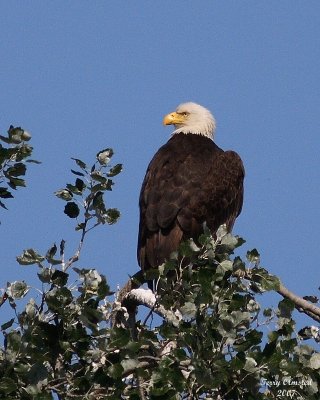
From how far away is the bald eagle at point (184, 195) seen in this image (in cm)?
941

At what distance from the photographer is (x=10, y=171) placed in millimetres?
5961

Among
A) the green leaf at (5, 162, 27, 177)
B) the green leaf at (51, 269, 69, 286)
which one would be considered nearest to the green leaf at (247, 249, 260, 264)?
the green leaf at (51, 269, 69, 286)

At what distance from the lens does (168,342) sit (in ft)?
18.2

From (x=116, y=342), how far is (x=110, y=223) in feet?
2.82

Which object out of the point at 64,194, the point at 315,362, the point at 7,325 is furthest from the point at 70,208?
the point at 315,362

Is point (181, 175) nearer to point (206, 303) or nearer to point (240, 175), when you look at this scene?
point (240, 175)

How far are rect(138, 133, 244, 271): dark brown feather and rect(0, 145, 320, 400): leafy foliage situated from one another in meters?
3.69

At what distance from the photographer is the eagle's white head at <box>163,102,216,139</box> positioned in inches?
450

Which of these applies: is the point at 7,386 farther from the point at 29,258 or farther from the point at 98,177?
the point at 98,177

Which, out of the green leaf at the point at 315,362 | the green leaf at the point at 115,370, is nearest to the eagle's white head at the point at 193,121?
the green leaf at the point at 315,362

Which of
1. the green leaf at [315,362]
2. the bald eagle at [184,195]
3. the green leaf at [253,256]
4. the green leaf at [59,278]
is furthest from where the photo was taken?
the bald eagle at [184,195]

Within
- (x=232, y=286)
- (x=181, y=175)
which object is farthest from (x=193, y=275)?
(x=181, y=175)

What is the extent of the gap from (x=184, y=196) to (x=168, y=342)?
412 cm

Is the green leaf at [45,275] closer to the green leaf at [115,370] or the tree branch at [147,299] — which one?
the green leaf at [115,370]
